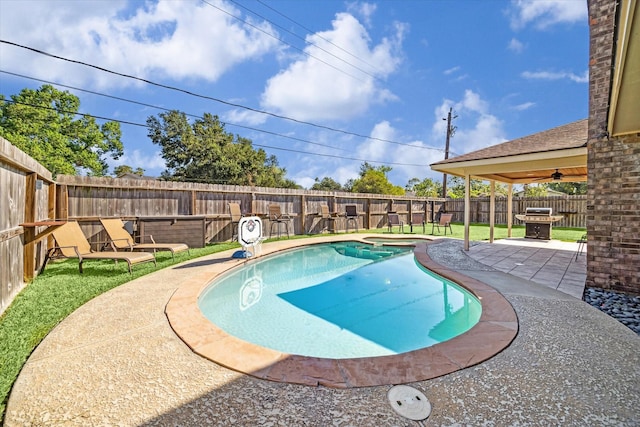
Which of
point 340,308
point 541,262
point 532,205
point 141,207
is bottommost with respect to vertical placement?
point 340,308

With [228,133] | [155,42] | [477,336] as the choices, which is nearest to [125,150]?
[228,133]

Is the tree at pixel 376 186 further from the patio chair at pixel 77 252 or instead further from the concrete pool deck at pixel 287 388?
the concrete pool deck at pixel 287 388

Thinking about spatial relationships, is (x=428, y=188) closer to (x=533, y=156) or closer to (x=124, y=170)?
(x=533, y=156)

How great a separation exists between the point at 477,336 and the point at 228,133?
29845 mm

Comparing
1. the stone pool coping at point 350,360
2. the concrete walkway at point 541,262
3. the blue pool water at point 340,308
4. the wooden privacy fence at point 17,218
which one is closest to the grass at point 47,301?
the wooden privacy fence at point 17,218

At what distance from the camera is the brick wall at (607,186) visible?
4176 millimetres

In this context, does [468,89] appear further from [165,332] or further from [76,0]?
[165,332]

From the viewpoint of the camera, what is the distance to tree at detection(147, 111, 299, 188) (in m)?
26.3

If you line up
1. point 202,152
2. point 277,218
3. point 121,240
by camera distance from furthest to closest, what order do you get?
point 202,152 → point 277,218 → point 121,240

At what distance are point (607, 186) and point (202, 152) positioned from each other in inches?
1056

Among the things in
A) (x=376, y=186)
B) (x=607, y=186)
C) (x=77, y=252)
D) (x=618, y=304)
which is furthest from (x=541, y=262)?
(x=376, y=186)

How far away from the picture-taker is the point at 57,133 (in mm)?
25594

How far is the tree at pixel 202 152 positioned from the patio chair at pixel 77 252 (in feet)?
69.2

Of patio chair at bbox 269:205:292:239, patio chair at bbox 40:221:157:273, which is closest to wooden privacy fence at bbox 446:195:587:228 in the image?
patio chair at bbox 269:205:292:239
